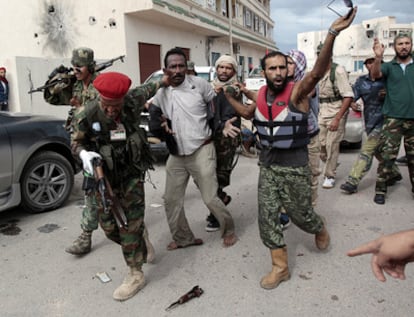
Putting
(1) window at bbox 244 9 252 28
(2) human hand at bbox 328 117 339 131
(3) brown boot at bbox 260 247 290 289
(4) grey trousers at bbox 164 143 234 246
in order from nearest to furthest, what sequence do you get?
(3) brown boot at bbox 260 247 290 289 < (4) grey trousers at bbox 164 143 234 246 < (2) human hand at bbox 328 117 339 131 < (1) window at bbox 244 9 252 28

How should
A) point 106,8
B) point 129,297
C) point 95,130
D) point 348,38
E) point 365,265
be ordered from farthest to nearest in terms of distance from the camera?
point 348,38
point 106,8
point 365,265
point 129,297
point 95,130

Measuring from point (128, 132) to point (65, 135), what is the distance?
251 cm

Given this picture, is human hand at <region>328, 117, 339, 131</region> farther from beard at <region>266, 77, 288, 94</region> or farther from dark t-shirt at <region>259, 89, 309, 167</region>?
beard at <region>266, 77, 288, 94</region>

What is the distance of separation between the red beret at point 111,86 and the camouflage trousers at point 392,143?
138 inches

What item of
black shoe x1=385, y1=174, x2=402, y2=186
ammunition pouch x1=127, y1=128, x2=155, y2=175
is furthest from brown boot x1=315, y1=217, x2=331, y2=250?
black shoe x1=385, y1=174, x2=402, y2=186

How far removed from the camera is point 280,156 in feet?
9.71

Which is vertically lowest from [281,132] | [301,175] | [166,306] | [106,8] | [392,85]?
[166,306]

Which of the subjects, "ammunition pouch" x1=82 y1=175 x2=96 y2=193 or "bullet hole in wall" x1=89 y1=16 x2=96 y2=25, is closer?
"ammunition pouch" x1=82 y1=175 x2=96 y2=193

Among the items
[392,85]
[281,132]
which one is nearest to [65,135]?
[281,132]

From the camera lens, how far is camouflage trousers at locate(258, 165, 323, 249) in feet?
9.66

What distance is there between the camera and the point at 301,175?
9.68 feet

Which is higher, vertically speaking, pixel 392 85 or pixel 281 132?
pixel 392 85

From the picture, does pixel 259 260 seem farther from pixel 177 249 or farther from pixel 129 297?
pixel 129 297

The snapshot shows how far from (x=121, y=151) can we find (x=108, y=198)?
352mm
